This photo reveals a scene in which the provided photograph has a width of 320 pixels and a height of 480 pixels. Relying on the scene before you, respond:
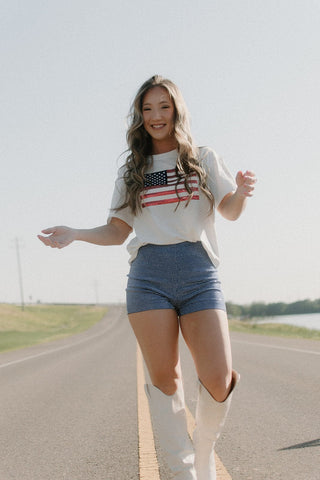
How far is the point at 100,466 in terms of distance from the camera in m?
4.25

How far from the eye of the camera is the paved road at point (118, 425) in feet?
13.7

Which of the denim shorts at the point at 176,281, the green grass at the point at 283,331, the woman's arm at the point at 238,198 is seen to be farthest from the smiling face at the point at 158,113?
the green grass at the point at 283,331

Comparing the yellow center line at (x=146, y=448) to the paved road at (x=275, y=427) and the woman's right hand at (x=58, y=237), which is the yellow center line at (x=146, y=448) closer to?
the paved road at (x=275, y=427)

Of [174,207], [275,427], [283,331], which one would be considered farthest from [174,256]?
[283,331]

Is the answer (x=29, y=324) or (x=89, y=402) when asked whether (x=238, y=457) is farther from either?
(x=29, y=324)

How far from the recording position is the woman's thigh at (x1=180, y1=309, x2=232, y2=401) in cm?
288

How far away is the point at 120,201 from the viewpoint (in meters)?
3.46

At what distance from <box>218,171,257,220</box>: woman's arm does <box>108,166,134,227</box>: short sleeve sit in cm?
52

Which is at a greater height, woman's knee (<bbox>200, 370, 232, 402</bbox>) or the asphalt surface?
woman's knee (<bbox>200, 370, 232, 402</bbox>)

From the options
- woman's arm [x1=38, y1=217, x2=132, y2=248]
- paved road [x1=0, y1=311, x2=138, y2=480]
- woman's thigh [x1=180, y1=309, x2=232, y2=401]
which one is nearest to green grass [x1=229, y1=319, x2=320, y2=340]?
paved road [x1=0, y1=311, x2=138, y2=480]

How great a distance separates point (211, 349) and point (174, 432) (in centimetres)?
48

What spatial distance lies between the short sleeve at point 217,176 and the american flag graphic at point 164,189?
10 centimetres

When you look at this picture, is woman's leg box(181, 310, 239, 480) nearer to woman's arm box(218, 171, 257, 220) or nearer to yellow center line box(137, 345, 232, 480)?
woman's arm box(218, 171, 257, 220)

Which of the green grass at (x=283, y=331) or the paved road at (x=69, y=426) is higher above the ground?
the paved road at (x=69, y=426)
